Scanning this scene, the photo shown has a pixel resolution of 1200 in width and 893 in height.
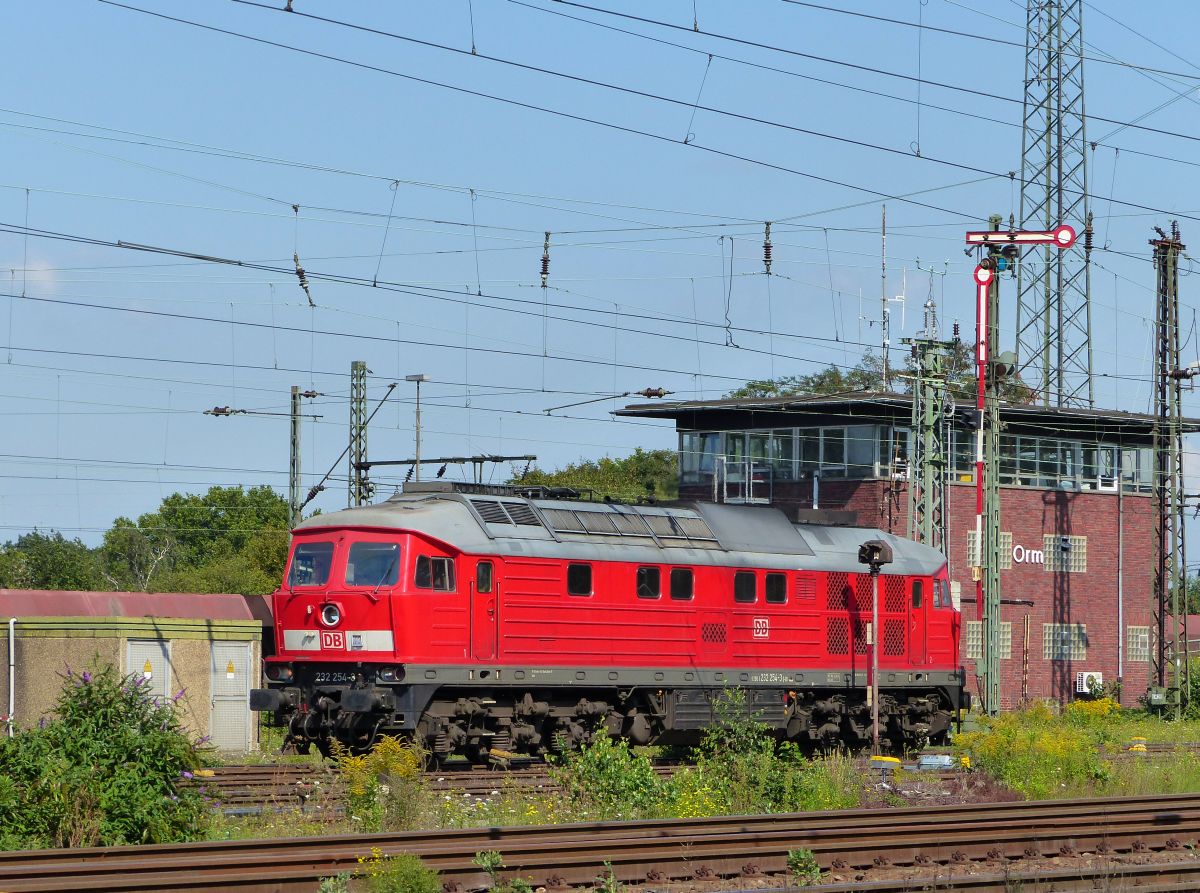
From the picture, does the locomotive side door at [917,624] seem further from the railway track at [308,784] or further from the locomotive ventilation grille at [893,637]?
the railway track at [308,784]

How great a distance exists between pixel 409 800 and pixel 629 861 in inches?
148

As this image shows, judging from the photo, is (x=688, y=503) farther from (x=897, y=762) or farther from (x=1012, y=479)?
(x=1012, y=479)

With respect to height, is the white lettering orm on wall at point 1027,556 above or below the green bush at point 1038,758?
above

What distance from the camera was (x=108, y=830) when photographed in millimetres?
15078

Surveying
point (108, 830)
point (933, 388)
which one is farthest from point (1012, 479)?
point (108, 830)

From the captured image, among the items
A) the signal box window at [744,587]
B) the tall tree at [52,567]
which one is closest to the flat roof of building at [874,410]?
the signal box window at [744,587]

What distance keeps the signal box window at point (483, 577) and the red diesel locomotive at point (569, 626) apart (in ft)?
0.07

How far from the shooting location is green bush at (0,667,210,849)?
49.1 ft

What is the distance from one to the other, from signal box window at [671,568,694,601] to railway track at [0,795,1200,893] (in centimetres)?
791

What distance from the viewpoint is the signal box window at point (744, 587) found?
87.5 ft

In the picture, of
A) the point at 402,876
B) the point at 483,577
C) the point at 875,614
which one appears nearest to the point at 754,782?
the point at 483,577

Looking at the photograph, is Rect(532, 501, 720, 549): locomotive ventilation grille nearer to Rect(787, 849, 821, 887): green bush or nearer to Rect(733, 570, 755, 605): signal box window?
Rect(733, 570, 755, 605): signal box window

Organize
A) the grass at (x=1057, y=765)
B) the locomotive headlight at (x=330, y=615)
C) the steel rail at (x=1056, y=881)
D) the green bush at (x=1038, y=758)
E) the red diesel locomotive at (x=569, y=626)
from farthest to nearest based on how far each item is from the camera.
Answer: the locomotive headlight at (x=330, y=615) < the red diesel locomotive at (x=569, y=626) < the grass at (x=1057, y=765) < the green bush at (x=1038, y=758) < the steel rail at (x=1056, y=881)

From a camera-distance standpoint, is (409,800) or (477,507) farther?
(477,507)
